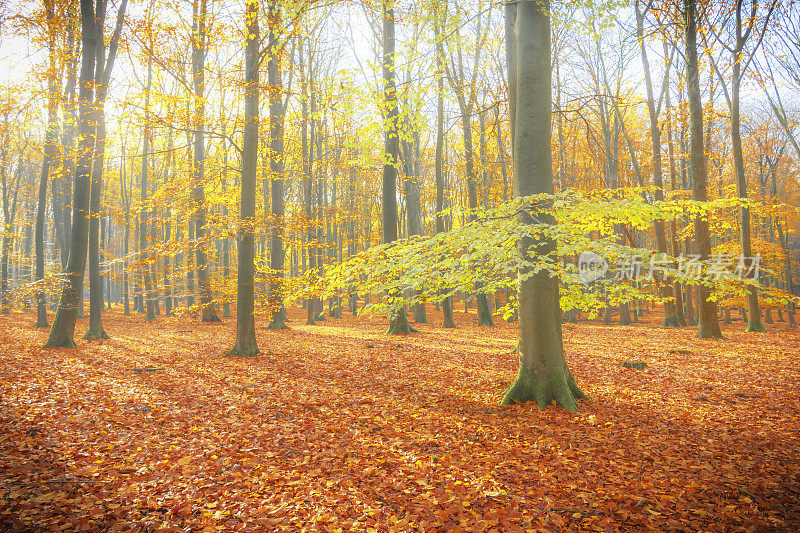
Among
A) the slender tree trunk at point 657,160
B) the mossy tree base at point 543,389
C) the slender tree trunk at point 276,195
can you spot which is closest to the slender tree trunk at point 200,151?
the slender tree trunk at point 276,195

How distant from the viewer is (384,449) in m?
4.32

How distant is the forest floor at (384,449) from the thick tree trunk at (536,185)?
0.46 m

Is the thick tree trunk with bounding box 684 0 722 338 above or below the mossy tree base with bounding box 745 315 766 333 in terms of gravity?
above

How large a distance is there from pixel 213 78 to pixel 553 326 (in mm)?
8938

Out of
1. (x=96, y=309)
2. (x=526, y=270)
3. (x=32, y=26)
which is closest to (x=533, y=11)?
(x=526, y=270)

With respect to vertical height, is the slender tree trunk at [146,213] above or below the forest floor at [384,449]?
above

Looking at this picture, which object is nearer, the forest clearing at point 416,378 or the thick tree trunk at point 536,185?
the forest clearing at point 416,378

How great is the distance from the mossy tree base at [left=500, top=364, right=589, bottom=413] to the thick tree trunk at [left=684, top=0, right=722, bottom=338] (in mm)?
8536

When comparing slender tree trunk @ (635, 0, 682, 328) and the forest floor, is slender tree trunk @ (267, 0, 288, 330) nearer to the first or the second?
the forest floor

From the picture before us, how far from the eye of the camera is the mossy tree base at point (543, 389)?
5.44m

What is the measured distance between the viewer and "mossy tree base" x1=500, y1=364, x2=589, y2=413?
5441 mm

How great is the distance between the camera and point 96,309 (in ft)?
36.7

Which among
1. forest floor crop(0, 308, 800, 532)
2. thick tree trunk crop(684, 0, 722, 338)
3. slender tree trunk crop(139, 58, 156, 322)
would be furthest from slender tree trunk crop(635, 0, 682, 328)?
slender tree trunk crop(139, 58, 156, 322)

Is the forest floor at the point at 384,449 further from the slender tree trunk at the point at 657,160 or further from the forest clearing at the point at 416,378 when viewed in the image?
the slender tree trunk at the point at 657,160
